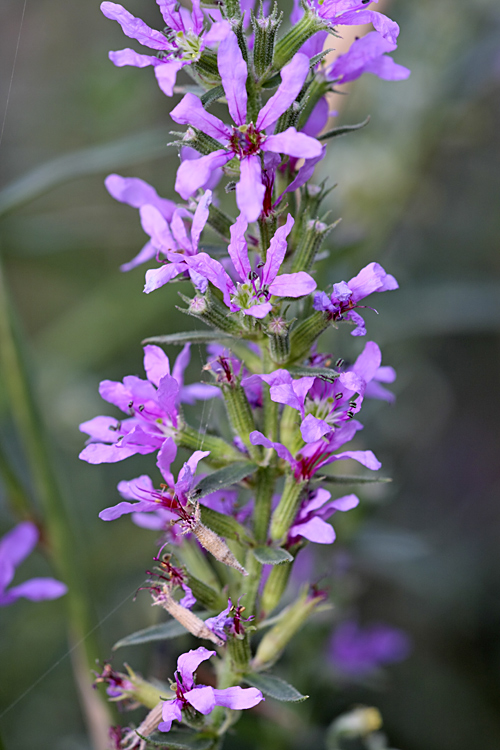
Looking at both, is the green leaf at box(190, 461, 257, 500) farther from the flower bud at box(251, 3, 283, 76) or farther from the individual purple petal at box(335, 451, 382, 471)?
the flower bud at box(251, 3, 283, 76)

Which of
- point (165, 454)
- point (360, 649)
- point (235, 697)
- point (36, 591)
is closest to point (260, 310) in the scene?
point (165, 454)

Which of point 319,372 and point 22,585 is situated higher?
point 319,372

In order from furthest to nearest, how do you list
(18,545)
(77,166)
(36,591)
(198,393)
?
1. (77,166)
2. (18,545)
3. (36,591)
4. (198,393)

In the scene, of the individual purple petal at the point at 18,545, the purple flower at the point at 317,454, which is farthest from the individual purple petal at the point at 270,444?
the individual purple petal at the point at 18,545

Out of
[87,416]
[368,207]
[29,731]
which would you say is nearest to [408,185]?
[368,207]

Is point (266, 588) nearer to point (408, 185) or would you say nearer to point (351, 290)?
point (351, 290)

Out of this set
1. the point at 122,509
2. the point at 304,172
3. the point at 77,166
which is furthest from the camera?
the point at 77,166

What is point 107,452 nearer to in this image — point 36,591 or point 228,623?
point 228,623
